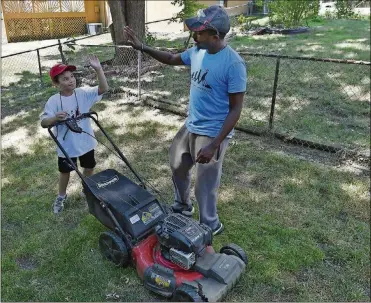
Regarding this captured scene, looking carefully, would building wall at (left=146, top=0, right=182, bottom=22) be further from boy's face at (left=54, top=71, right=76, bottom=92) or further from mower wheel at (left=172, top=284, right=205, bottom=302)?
mower wheel at (left=172, top=284, right=205, bottom=302)

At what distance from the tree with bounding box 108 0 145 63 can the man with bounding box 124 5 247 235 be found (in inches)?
223

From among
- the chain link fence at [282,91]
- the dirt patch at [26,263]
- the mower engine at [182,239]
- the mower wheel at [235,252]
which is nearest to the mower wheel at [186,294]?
the mower engine at [182,239]

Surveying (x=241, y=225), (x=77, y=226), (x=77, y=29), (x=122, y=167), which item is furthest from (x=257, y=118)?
(x=77, y=29)

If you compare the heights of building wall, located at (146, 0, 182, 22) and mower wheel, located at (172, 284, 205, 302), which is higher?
building wall, located at (146, 0, 182, 22)

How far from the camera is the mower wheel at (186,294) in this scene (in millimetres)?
2361

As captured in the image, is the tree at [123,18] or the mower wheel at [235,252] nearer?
the mower wheel at [235,252]

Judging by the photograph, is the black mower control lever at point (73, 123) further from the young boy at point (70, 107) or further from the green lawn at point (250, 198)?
the green lawn at point (250, 198)

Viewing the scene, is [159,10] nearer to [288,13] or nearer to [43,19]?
[43,19]

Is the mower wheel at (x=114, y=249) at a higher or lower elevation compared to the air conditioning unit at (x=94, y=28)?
lower

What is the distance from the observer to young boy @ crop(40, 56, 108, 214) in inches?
119

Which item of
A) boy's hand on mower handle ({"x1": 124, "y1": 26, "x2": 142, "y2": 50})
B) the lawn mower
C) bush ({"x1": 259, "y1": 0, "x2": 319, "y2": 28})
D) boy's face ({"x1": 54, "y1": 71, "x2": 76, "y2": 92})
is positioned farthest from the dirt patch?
bush ({"x1": 259, "y1": 0, "x2": 319, "y2": 28})

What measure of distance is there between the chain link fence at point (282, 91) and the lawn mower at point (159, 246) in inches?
110

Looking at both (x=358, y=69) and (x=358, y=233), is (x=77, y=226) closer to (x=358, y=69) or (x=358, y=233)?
(x=358, y=233)

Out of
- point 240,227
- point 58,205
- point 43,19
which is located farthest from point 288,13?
point 43,19
